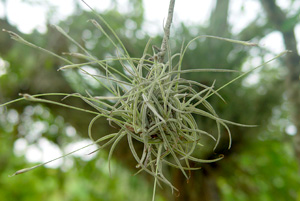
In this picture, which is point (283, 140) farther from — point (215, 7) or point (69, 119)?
point (69, 119)

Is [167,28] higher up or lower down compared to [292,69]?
higher up

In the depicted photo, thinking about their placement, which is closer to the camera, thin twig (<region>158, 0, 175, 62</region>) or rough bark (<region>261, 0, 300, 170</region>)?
thin twig (<region>158, 0, 175, 62</region>)

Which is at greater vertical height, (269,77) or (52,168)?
(269,77)

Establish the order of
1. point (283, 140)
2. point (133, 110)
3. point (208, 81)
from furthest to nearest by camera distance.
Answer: point (283, 140)
point (208, 81)
point (133, 110)

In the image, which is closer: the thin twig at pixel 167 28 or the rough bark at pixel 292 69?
the thin twig at pixel 167 28

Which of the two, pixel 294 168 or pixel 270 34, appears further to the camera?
pixel 294 168

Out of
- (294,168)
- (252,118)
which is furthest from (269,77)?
(294,168)

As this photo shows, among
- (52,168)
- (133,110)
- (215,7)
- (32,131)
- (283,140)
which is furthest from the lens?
(52,168)

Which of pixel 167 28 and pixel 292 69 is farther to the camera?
pixel 292 69

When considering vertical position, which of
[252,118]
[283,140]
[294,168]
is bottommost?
[294,168]

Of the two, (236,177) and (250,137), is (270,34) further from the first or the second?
(236,177)
